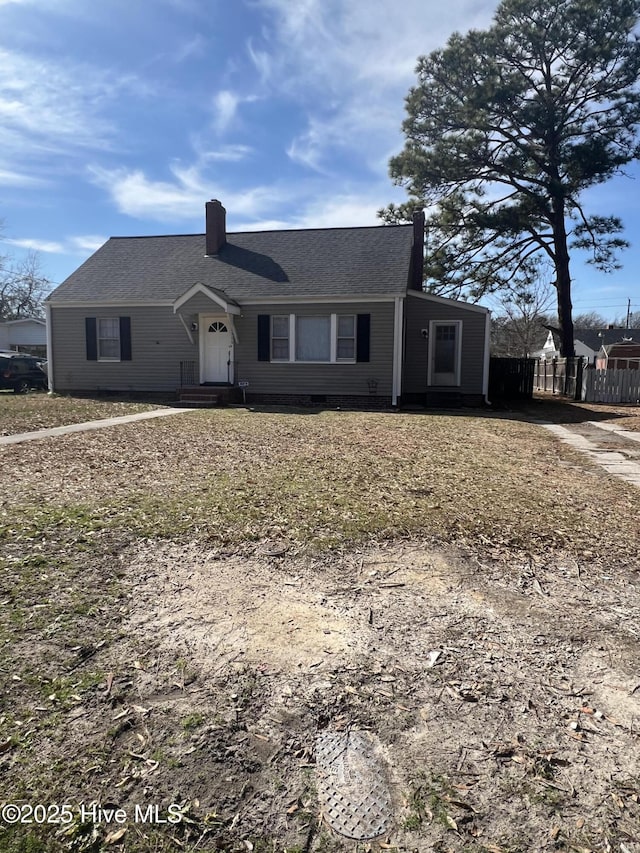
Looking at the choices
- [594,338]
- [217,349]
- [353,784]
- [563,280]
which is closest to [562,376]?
[563,280]

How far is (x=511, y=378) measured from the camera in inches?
803

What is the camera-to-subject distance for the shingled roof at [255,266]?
15.8 metres

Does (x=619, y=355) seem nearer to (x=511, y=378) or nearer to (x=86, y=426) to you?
(x=511, y=378)

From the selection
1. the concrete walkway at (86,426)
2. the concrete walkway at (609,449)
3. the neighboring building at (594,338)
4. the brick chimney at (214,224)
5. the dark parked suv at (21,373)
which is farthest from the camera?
the neighboring building at (594,338)

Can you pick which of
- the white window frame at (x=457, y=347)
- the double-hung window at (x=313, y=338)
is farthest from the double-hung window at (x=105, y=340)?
the white window frame at (x=457, y=347)

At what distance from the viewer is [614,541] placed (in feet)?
14.0

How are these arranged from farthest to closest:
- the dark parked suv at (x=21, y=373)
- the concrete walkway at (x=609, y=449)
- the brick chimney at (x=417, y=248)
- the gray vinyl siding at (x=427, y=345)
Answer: the brick chimney at (x=417, y=248), the dark parked suv at (x=21, y=373), the gray vinyl siding at (x=427, y=345), the concrete walkway at (x=609, y=449)

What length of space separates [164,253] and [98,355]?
A: 464 cm

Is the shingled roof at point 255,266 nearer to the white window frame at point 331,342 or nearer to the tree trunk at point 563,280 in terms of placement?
the white window frame at point 331,342

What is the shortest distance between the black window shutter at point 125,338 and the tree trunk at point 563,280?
17352 millimetres

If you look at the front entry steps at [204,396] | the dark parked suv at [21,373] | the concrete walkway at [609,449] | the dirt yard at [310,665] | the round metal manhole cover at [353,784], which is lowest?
the round metal manhole cover at [353,784]

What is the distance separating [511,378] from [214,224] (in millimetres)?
12649

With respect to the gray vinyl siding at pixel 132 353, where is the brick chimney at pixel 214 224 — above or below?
above

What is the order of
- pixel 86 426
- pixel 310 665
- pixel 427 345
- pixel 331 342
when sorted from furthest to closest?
pixel 427 345, pixel 331 342, pixel 86 426, pixel 310 665
